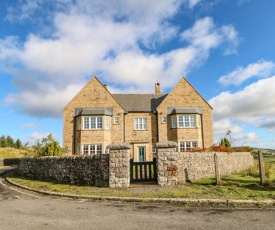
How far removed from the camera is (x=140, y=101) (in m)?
32.3

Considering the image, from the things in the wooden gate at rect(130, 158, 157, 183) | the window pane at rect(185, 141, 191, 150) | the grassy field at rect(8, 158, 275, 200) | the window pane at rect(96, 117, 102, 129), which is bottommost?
the grassy field at rect(8, 158, 275, 200)

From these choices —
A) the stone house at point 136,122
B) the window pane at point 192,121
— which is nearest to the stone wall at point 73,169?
the stone house at point 136,122

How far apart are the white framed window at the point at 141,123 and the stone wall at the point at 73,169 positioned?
14.9m

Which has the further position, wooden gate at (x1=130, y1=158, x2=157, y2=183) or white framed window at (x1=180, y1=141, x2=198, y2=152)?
white framed window at (x1=180, y1=141, x2=198, y2=152)

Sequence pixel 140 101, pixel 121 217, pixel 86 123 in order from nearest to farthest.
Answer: pixel 121 217, pixel 86 123, pixel 140 101

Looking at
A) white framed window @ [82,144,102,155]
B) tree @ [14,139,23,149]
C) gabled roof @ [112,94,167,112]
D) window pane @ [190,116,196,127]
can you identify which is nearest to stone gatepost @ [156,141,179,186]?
white framed window @ [82,144,102,155]

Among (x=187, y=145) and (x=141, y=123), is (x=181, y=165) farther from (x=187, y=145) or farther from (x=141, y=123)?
(x=141, y=123)

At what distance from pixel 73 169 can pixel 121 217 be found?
7715 mm

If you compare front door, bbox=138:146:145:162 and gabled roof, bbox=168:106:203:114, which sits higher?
gabled roof, bbox=168:106:203:114

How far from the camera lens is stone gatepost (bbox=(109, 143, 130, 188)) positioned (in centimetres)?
1201

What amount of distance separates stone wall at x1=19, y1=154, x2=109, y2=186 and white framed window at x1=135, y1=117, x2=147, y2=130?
1488cm

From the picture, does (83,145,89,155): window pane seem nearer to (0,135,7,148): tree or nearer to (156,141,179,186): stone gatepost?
(156,141,179,186): stone gatepost

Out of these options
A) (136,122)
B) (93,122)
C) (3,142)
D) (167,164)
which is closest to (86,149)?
(93,122)

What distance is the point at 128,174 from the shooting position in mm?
12094
